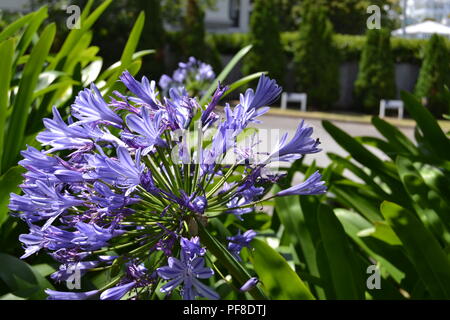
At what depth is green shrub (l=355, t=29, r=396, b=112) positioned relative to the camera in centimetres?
1778

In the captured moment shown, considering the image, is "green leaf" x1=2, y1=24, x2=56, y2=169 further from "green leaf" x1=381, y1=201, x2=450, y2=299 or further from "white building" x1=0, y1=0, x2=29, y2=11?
"white building" x1=0, y1=0, x2=29, y2=11

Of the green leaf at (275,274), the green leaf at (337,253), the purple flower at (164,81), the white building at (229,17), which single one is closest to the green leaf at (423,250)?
the green leaf at (337,253)

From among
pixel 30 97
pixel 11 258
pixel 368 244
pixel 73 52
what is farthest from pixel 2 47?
pixel 368 244

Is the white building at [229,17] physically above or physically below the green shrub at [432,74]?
above

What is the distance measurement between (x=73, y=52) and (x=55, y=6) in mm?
17753

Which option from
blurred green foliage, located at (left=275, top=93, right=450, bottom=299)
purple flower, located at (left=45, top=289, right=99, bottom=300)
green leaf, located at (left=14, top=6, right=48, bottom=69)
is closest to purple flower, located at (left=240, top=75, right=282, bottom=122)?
purple flower, located at (left=45, top=289, right=99, bottom=300)

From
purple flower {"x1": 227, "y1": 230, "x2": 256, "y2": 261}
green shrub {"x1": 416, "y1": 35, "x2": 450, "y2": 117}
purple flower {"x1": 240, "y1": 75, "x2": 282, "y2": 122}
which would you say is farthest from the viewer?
green shrub {"x1": 416, "y1": 35, "x2": 450, "y2": 117}

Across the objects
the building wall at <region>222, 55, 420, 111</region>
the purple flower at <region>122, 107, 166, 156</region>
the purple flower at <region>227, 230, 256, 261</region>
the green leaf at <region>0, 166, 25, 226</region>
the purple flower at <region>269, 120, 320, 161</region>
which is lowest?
the building wall at <region>222, 55, 420, 111</region>

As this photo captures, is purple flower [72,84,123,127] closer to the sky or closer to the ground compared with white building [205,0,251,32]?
closer to the sky

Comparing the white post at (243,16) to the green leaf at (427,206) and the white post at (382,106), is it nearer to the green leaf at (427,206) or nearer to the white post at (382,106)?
the white post at (382,106)

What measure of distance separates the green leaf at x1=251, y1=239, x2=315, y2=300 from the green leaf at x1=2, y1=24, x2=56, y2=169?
0.81 meters

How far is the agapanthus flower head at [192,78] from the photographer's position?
15.6ft

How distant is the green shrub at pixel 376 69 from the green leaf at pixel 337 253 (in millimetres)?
16994

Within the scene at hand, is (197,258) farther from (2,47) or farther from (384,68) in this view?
(384,68)
